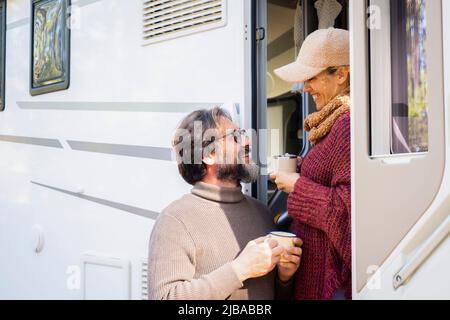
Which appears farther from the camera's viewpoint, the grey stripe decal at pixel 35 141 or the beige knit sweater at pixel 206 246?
the grey stripe decal at pixel 35 141

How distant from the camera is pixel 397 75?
5.36 ft

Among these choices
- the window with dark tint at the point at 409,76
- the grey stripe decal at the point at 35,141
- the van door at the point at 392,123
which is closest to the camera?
the van door at the point at 392,123

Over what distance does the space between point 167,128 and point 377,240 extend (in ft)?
4.29

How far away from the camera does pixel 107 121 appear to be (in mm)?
2834

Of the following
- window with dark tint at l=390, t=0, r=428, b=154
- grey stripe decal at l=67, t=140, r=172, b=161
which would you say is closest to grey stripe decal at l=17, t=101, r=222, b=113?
grey stripe decal at l=67, t=140, r=172, b=161

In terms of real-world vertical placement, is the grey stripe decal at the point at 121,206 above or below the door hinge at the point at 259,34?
below

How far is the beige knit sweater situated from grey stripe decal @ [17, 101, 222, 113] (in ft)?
1.88

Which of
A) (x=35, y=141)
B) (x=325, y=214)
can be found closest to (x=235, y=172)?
(x=325, y=214)

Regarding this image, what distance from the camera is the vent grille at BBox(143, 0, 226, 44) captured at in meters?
2.31

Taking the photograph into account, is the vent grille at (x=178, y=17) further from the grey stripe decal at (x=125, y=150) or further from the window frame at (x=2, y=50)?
the window frame at (x=2, y=50)

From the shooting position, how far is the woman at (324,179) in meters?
1.68

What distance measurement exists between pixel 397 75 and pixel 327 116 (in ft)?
1.02

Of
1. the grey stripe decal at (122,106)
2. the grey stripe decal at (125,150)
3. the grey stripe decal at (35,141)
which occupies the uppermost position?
the grey stripe decal at (122,106)

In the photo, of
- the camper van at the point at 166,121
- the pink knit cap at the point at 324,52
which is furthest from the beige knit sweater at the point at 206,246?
the pink knit cap at the point at 324,52
